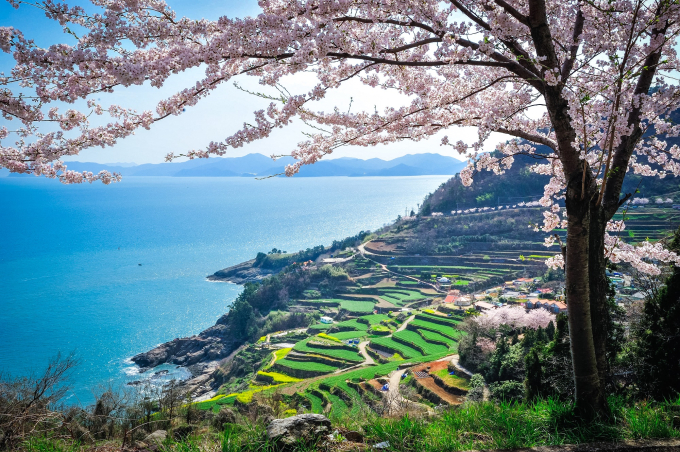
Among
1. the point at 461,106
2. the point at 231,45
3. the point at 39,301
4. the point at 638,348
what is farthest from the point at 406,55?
the point at 39,301

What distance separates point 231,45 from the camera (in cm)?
236

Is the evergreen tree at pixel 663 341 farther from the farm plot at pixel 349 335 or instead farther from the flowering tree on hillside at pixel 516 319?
the farm plot at pixel 349 335

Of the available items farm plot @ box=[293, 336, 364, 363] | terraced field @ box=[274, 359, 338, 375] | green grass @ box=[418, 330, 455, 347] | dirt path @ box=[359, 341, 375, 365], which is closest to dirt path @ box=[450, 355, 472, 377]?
green grass @ box=[418, 330, 455, 347]

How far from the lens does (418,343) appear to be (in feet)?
88.1

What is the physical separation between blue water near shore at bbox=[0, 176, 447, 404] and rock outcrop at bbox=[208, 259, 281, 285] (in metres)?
2.36

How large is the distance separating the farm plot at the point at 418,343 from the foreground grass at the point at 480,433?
929 inches

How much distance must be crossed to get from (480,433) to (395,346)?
24.9 m

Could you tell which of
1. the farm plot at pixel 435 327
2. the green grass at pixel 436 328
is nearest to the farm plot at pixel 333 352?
the farm plot at pixel 435 327

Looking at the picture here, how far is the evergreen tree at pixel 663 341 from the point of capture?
6414 mm

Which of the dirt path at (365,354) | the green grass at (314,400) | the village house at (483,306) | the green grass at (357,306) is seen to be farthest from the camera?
the green grass at (357,306)

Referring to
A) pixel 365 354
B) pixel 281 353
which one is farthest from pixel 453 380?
pixel 281 353

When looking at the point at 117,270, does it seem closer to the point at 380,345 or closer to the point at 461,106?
the point at 380,345

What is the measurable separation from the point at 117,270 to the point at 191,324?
3019 centimetres

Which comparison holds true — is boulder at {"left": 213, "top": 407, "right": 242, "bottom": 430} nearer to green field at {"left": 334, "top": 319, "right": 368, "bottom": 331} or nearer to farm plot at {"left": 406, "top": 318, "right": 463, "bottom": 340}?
farm plot at {"left": 406, "top": 318, "right": 463, "bottom": 340}
